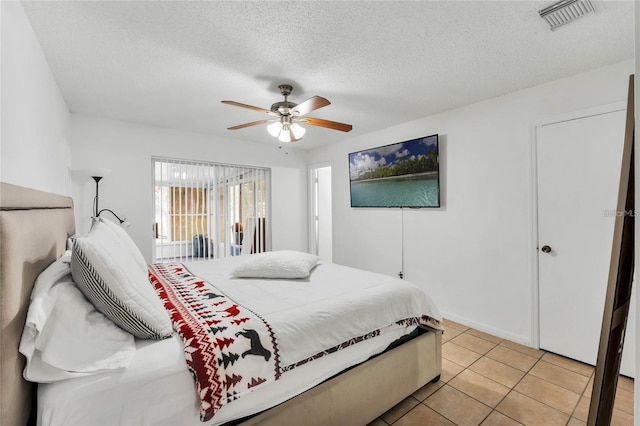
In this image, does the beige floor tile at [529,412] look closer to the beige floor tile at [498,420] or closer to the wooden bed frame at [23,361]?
the beige floor tile at [498,420]

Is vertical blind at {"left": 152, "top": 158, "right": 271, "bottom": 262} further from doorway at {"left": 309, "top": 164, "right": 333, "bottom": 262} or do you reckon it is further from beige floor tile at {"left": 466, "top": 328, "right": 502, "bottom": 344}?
beige floor tile at {"left": 466, "top": 328, "right": 502, "bottom": 344}

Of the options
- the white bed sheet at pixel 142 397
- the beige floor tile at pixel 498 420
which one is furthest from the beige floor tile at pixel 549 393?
the white bed sheet at pixel 142 397

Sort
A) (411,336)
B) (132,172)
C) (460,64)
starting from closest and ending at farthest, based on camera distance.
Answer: (411,336), (460,64), (132,172)

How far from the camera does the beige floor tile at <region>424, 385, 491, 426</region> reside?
1750 mm

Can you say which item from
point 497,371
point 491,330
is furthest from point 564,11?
point 491,330

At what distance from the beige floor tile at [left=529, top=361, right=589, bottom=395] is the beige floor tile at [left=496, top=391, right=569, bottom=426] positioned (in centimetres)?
38

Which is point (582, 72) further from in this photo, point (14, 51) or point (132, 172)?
point (132, 172)

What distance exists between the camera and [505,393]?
198 centimetres

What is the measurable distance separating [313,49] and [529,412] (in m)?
2.74

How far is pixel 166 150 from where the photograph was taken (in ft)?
12.3

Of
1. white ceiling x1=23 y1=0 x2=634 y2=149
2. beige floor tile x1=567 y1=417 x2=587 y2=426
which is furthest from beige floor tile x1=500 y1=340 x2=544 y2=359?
white ceiling x1=23 y1=0 x2=634 y2=149

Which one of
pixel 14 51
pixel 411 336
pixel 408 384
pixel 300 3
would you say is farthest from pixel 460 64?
pixel 14 51

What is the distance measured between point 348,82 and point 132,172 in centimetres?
283

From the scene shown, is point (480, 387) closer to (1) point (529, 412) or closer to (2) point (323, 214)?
(1) point (529, 412)
